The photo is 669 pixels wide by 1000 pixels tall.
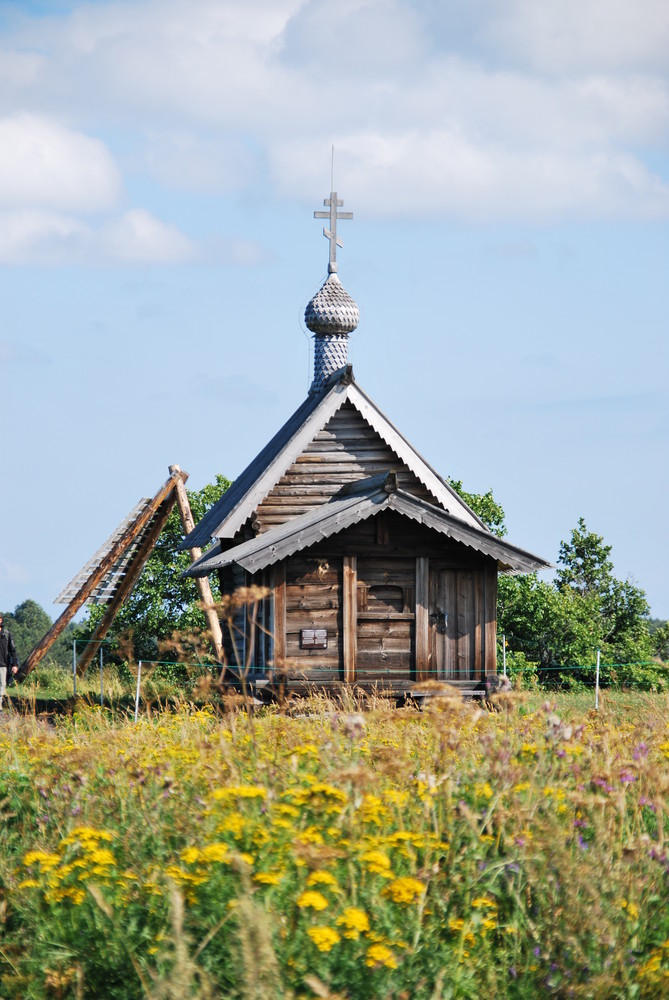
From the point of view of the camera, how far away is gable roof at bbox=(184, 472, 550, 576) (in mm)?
16406

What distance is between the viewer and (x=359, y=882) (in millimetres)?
4719

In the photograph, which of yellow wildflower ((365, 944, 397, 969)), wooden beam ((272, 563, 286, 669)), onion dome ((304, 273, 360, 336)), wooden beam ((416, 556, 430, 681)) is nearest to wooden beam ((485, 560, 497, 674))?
wooden beam ((416, 556, 430, 681))

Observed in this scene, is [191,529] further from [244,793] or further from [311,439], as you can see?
[244,793]

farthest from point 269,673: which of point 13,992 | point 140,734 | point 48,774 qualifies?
point 13,992

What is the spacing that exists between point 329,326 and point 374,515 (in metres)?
7.34

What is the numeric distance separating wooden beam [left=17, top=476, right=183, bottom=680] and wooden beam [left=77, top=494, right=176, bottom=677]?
10.2 inches

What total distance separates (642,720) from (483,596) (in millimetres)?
9166

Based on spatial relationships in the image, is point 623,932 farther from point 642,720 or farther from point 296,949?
point 642,720

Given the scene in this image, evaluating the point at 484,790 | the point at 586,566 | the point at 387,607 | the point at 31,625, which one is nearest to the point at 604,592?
the point at 586,566

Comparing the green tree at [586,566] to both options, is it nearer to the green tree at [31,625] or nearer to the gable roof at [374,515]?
the gable roof at [374,515]

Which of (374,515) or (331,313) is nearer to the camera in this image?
(374,515)

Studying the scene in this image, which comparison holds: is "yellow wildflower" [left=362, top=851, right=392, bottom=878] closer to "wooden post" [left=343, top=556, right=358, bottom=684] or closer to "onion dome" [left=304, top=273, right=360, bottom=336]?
"wooden post" [left=343, top=556, right=358, bottom=684]

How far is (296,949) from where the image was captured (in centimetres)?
412

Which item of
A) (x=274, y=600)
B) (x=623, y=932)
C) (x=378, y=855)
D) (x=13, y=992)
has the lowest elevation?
(x=13, y=992)
